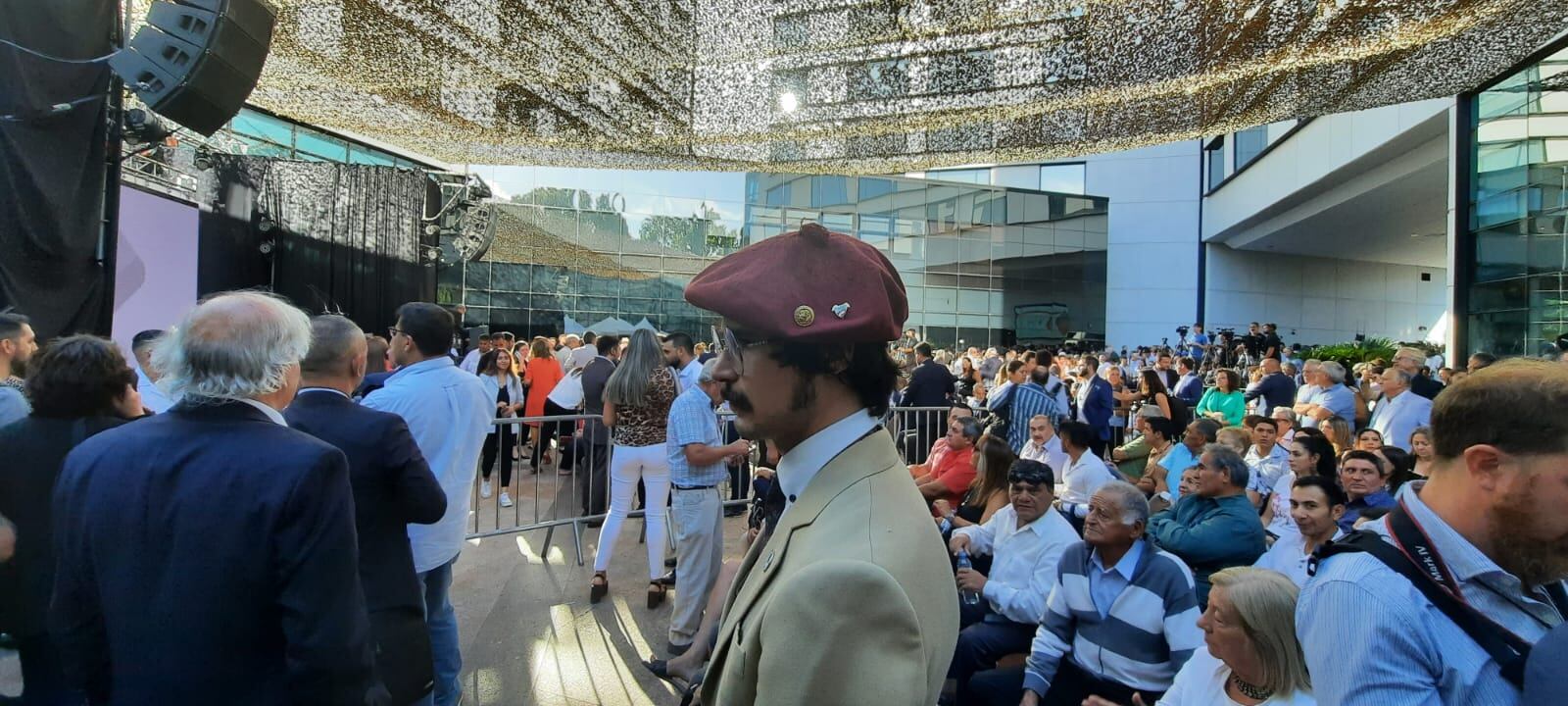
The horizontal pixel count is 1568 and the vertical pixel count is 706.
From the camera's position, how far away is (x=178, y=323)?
5.52 ft

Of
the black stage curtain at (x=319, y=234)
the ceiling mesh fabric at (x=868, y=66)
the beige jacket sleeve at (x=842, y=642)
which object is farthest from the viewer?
the black stage curtain at (x=319, y=234)

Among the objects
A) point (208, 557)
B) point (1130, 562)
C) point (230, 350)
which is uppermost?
point (230, 350)

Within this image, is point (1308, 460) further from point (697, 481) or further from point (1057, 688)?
point (697, 481)

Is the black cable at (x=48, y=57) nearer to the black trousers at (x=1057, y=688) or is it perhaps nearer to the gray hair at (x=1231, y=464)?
the black trousers at (x=1057, y=688)

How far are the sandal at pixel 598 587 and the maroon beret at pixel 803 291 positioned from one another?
4171 millimetres

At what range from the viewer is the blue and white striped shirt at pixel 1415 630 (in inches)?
46.6

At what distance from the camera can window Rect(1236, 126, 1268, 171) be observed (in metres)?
19.4

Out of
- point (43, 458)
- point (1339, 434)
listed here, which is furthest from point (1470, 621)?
point (1339, 434)

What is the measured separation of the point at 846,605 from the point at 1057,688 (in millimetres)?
2790

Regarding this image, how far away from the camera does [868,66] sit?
596cm

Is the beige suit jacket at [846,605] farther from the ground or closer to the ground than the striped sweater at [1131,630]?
farther from the ground

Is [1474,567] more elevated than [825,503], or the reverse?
[825,503]

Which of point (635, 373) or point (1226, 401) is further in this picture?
point (1226, 401)

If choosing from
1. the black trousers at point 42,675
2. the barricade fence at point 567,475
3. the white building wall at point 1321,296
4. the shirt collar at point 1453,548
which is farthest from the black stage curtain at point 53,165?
the white building wall at point 1321,296
